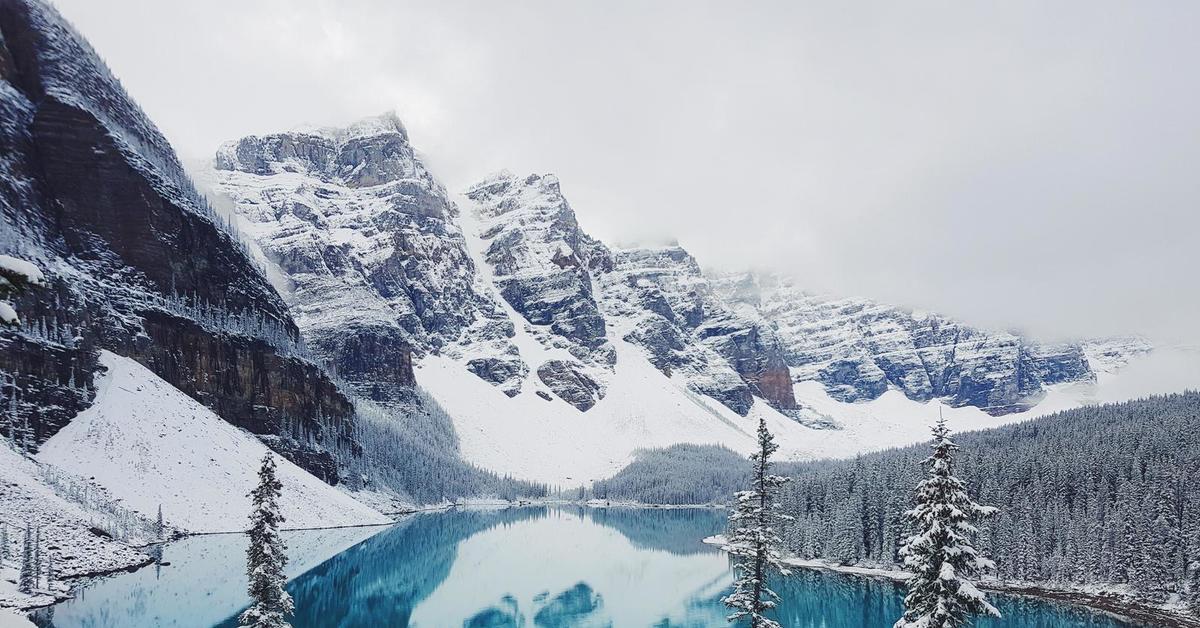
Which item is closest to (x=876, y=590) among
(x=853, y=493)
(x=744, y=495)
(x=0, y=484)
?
(x=853, y=493)

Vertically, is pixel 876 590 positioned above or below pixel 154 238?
below

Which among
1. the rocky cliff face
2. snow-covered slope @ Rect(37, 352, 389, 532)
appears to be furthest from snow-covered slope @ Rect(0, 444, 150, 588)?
the rocky cliff face

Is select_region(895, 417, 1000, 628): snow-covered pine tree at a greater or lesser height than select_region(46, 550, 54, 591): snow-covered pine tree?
greater

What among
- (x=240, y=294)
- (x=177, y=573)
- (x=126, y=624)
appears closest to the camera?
(x=126, y=624)

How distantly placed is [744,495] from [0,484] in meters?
79.1

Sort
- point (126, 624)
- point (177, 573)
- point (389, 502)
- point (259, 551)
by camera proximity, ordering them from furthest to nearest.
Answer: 1. point (389, 502)
2. point (177, 573)
3. point (126, 624)
4. point (259, 551)

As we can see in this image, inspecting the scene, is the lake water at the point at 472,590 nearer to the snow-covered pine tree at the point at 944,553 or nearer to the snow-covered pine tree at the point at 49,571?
the snow-covered pine tree at the point at 49,571

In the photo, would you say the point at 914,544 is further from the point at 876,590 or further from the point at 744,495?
the point at 876,590

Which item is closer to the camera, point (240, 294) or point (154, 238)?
point (154, 238)

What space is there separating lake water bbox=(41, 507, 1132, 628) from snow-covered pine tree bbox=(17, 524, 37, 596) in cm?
342

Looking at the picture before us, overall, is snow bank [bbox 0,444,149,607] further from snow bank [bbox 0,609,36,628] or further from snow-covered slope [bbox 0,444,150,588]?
snow bank [bbox 0,609,36,628]

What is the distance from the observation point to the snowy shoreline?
253ft

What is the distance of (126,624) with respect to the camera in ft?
172

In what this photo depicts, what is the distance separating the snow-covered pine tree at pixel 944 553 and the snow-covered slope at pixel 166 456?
3961 inches
